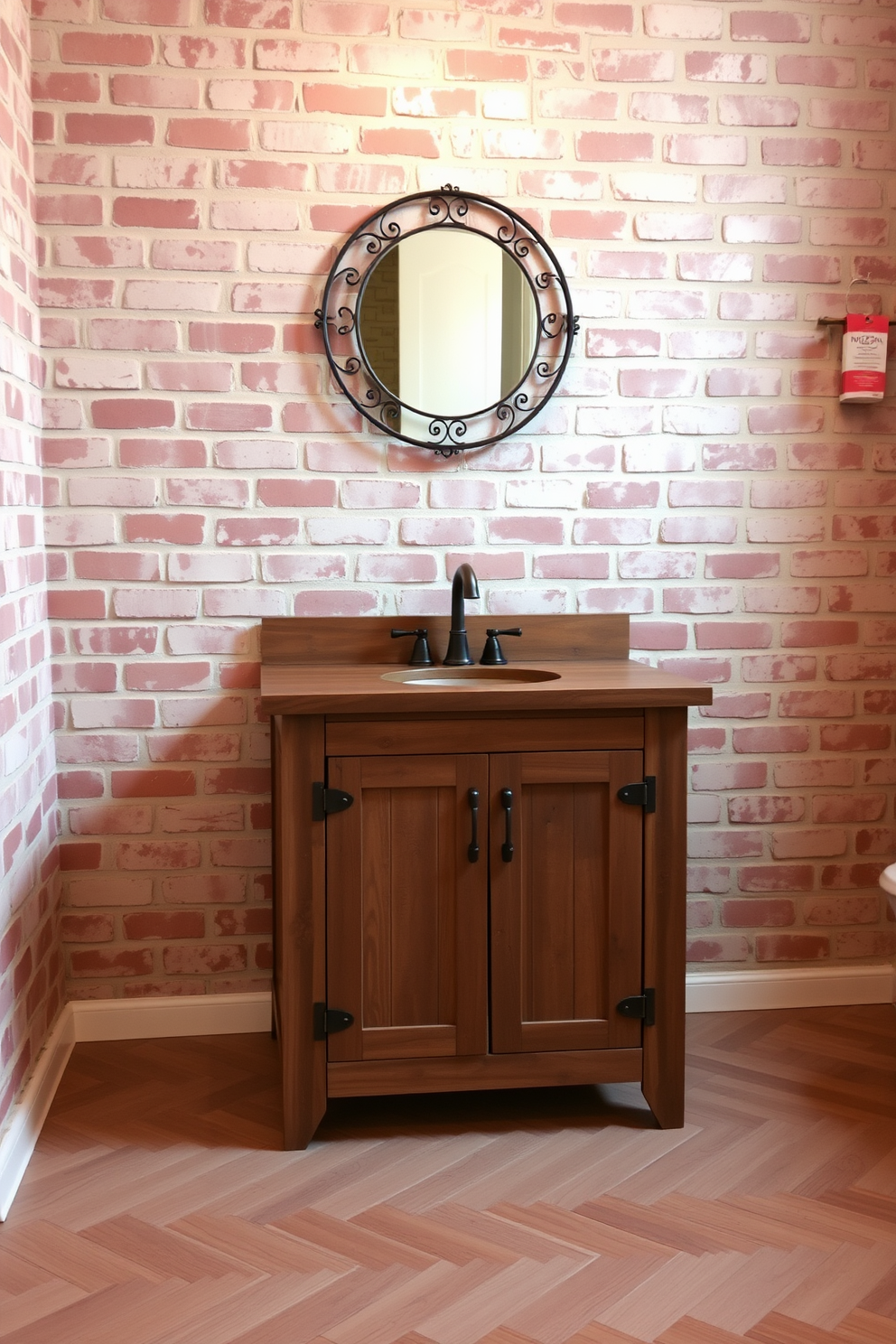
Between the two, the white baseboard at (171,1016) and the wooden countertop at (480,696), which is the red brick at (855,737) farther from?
the white baseboard at (171,1016)

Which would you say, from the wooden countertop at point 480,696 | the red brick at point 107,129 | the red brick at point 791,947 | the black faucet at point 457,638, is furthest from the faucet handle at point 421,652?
the red brick at point 107,129

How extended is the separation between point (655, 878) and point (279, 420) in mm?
1207

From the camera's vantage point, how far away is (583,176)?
2.54m

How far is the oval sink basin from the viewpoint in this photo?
2410mm

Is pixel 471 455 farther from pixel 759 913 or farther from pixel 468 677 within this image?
pixel 759 913

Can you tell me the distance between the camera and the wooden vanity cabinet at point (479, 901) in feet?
6.76

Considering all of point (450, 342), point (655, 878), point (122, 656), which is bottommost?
point (655, 878)

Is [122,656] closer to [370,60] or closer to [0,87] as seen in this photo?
[0,87]

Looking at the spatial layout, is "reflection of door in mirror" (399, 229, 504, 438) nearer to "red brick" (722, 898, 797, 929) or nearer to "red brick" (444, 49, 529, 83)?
"red brick" (444, 49, 529, 83)

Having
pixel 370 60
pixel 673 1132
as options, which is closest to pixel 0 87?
pixel 370 60

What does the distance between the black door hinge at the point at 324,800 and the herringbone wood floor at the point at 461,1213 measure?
596 mm

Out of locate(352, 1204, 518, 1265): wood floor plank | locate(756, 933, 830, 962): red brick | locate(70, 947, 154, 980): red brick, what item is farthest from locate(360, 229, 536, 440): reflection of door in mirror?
locate(352, 1204, 518, 1265): wood floor plank

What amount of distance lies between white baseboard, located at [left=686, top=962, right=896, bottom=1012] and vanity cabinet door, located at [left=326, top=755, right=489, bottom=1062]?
814 mm

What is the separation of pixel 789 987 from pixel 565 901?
91cm
